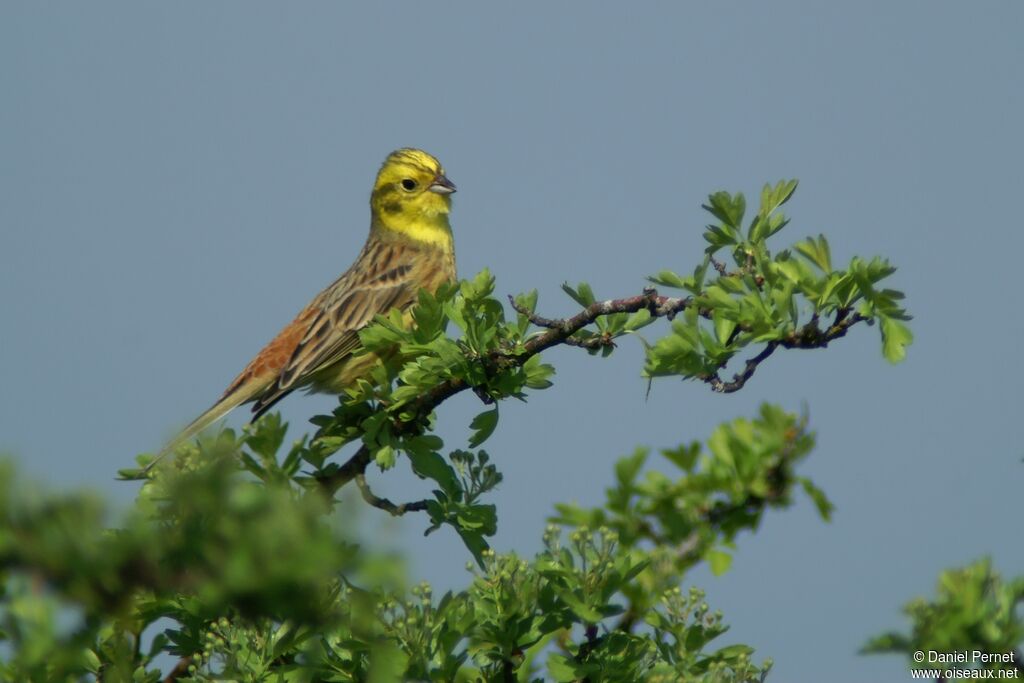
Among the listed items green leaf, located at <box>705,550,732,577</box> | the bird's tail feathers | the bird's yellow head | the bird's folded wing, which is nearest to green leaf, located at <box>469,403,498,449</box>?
green leaf, located at <box>705,550,732,577</box>

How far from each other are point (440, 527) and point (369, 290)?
13.3ft

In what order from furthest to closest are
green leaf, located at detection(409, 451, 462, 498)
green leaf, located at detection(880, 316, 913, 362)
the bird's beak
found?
the bird's beak
green leaf, located at detection(409, 451, 462, 498)
green leaf, located at detection(880, 316, 913, 362)

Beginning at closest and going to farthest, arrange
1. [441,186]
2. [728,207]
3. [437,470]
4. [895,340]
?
[895,340]
[728,207]
[437,470]
[441,186]

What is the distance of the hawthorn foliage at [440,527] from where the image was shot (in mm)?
1383

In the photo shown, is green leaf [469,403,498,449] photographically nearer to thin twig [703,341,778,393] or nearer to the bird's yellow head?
thin twig [703,341,778,393]

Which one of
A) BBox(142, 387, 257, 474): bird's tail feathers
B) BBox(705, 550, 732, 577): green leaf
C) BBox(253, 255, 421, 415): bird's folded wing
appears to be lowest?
BBox(705, 550, 732, 577): green leaf

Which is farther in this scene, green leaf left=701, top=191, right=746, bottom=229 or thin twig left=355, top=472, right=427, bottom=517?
thin twig left=355, top=472, right=427, bottom=517

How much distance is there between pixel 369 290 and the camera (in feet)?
27.3

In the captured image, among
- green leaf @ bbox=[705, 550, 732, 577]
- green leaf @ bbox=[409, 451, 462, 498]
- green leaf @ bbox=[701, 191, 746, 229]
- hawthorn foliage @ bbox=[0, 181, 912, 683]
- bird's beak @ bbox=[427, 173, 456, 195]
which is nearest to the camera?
hawthorn foliage @ bbox=[0, 181, 912, 683]

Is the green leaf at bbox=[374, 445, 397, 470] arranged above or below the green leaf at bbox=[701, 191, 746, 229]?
below

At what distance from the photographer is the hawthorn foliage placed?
1.38 meters

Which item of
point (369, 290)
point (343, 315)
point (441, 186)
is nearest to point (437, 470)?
point (343, 315)

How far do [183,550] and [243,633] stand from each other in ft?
7.55

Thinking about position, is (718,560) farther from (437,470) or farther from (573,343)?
(437,470)
